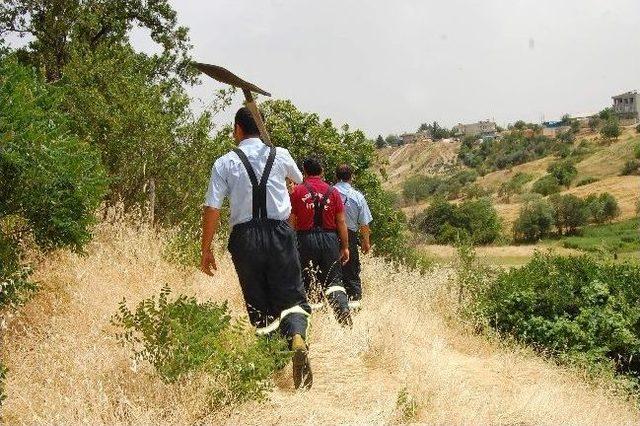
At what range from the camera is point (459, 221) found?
71.3 metres

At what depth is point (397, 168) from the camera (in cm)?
19450

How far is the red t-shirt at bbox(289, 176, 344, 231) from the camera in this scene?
5934 millimetres

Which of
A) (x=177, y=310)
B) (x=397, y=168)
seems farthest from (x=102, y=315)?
(x=397, y=168)

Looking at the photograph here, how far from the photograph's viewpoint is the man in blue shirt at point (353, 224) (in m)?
6.86

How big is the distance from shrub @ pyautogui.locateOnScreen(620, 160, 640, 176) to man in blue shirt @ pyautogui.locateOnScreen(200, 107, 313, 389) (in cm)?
11299

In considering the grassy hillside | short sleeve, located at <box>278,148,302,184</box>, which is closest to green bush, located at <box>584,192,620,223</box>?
the grassy hillside

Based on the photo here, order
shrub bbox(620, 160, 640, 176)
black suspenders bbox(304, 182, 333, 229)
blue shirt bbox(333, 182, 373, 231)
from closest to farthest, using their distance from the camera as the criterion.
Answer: black suspenders bbox(304, 182, 333, 229), blue shirt bbox(333, 182, 373, 231), shrub bbox(620, 160, 640, 176)

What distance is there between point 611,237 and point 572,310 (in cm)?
6924

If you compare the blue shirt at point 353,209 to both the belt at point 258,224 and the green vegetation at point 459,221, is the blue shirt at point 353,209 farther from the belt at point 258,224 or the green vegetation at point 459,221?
the green vegetation at point 459,221

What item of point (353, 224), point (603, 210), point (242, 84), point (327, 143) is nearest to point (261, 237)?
point (242, 84)

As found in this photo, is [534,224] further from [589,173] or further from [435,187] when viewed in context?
[435,187]

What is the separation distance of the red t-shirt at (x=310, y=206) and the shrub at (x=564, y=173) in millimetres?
107647

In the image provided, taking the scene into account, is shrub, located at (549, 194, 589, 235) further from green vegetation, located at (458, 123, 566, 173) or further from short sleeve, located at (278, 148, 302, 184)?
short sleeve, located at (278, 148, 302, 184)

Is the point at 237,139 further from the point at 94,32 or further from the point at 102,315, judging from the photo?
the point at 94,32
